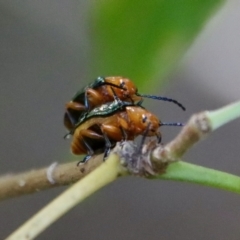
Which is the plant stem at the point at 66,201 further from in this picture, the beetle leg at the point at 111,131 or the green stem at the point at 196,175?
the beetle leg at the point at 111,131

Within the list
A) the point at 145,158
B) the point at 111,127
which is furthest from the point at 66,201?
the point at 111,127

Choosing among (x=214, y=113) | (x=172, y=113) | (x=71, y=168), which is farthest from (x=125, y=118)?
(x=172, y=113)

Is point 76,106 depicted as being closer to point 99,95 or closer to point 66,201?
point 99,95

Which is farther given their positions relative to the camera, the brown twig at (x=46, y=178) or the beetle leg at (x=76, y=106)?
the beetle leg at (x=76, y=106)

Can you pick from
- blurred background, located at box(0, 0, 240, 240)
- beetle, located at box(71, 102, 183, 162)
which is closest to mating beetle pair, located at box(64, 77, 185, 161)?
beetle, located at box(71, 102, 183, 162)

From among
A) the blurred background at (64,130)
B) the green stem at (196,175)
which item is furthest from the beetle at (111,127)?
the blurred background at (64,130)

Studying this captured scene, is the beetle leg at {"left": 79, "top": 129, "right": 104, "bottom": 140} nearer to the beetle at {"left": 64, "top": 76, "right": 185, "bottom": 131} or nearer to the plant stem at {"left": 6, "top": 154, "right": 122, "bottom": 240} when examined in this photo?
the beetle at {"left": 64, "top": 76, "right": 185, "bottom": 131}
